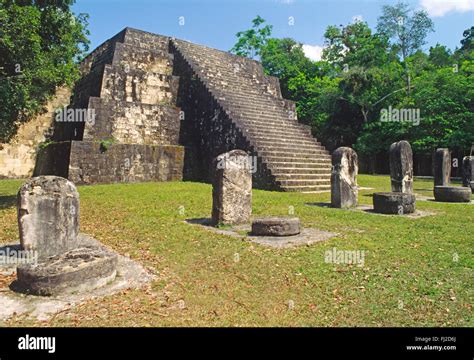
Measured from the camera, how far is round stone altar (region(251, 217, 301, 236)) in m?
6.15

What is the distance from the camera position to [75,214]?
4.88 metres

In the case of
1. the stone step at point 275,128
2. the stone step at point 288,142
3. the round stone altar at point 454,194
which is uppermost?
the stone step at point 275,128

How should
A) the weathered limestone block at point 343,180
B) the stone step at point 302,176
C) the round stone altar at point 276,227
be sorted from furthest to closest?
the stone step at point 302,176, the weathered limestone block at point 343,180, the round stone altar at point 276,227

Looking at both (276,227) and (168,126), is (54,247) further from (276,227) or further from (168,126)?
(168,126)

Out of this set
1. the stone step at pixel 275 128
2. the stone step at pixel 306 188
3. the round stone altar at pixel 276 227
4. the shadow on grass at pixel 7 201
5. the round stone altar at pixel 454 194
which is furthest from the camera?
the stone step at pixel 275 128

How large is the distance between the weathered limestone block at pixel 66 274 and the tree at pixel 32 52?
5248 mm

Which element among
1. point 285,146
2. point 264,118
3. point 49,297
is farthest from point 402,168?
point 49,297

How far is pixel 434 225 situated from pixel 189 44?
17393 mm

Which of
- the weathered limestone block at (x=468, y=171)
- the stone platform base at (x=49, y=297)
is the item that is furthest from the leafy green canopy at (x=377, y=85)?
the stone platform base at (x=49, y=297)

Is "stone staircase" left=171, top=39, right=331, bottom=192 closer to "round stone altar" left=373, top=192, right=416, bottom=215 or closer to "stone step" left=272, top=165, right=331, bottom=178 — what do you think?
"stone step" left=272, top=165, right=331, bottom=178

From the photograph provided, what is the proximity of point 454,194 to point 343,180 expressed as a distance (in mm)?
4018

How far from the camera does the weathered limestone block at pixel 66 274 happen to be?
370 cm

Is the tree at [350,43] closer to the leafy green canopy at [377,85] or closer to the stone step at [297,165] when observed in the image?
the leafy green canopy at [377,85]

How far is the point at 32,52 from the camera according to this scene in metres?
7.89
